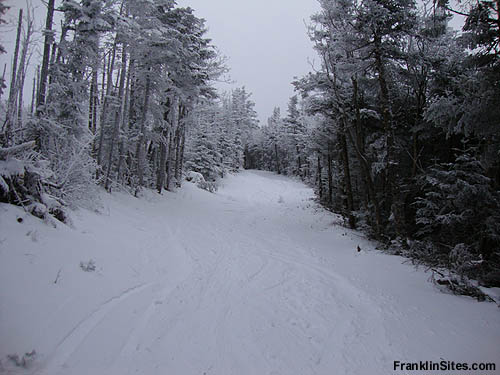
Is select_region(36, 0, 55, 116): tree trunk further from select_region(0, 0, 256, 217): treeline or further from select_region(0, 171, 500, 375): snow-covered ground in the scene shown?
select_region(0, 171, 500, 375): snow-covered ground

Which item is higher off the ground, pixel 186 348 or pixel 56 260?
pixel 56 260

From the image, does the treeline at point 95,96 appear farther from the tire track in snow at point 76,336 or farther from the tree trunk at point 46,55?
the tire track in snow at point 76,336

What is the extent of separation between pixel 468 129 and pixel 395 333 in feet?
13.5

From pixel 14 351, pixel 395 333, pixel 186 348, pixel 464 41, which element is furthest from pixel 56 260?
pixel 464 41

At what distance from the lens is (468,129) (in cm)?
497

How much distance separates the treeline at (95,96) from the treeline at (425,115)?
304 inches

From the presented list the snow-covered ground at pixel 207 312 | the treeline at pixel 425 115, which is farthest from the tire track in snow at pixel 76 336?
the treeline at pixel 425 115

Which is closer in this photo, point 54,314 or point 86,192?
point 54,314

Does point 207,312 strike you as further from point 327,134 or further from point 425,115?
point 327,134

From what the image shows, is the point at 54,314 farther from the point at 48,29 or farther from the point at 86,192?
the point at 48,29

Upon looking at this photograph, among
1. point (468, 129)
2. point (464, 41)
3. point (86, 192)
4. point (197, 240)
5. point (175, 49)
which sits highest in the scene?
point (175, 49)

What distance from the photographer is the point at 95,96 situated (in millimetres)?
12953

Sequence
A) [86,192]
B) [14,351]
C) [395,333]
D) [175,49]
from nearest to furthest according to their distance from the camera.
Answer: [14,351], [395,333], [86,192], [175,49]

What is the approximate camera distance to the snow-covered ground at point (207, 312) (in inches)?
118
